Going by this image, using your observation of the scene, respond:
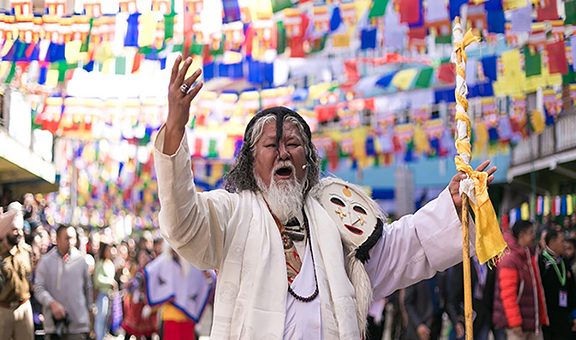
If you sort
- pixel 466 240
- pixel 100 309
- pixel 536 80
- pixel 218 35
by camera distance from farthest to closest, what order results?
pixel 100 309
pixel 536 80
pixel 218 35
pixel 466 240

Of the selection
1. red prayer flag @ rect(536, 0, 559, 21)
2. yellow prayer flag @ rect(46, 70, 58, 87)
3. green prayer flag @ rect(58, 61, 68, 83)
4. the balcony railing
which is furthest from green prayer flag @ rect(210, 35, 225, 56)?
the balcony railing

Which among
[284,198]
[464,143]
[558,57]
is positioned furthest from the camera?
[558,57]

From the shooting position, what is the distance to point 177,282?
13.2 metres

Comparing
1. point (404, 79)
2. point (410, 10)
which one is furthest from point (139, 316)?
→ point (404, 79)

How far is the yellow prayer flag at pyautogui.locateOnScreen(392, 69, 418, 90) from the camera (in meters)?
18.2

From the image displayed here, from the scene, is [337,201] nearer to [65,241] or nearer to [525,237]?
[525,237]

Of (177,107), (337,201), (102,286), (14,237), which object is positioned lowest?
(102,286)

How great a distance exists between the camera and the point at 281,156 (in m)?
5.29

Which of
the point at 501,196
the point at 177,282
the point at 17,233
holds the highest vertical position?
the point at 17,233

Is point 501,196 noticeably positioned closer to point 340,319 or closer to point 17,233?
point 17,233

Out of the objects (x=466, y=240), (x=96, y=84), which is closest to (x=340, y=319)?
(x=466, y=240)

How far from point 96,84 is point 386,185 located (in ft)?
73.3

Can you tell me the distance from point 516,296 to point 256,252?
6.79m

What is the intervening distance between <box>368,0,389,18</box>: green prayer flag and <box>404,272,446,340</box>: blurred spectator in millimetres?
3190
